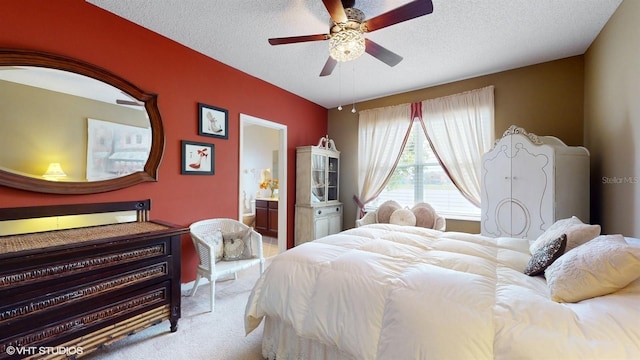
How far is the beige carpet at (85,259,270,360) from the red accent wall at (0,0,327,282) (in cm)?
69

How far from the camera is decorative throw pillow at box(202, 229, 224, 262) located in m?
2.70

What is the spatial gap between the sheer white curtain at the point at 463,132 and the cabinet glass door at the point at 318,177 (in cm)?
174

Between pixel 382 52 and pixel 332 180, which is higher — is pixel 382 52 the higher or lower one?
the higher one

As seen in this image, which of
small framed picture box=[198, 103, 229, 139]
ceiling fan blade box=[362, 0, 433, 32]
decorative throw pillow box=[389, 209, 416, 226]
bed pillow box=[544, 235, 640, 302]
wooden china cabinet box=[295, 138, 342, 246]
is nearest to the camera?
bed pillow box=[544, 235, 640, 302]

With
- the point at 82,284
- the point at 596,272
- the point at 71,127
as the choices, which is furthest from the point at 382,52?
the point at 82,284

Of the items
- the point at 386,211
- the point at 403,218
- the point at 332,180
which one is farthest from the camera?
the point at 332,180

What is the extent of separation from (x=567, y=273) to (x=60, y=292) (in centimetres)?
278

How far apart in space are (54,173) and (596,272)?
342cm

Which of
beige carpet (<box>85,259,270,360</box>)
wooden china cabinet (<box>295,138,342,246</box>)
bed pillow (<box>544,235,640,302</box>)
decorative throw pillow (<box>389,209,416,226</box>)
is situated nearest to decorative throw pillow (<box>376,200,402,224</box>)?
decorative throw pillow (<box>389,209,416,226</box>)

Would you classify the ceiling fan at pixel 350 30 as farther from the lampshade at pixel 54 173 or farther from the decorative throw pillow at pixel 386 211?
the decorative throw pillow at pixel 386 211

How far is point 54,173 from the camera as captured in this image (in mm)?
1967

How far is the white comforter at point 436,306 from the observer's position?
3.08 ft

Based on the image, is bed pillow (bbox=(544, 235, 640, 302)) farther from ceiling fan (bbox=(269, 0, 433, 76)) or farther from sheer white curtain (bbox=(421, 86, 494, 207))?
sheer white curtain (bbox=(421, 86, 494, 207))

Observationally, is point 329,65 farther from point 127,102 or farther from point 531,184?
point 531,184
